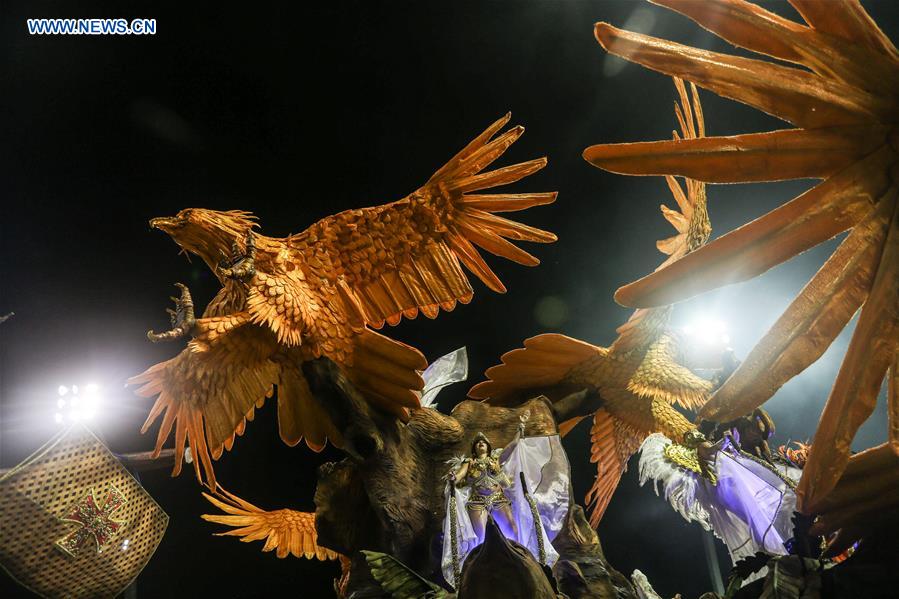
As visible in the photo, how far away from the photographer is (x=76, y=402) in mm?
2396

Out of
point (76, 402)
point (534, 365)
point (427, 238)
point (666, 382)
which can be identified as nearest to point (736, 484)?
point (666, 382)

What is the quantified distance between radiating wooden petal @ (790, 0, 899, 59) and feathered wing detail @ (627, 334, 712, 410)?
2.09 meters

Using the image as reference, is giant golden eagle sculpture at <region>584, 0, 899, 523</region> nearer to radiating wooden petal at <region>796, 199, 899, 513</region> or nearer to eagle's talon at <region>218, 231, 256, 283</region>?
radiating wooden petal at <region>796, 199, 899, 513</region>

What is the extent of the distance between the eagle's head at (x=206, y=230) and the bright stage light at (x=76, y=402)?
994mm

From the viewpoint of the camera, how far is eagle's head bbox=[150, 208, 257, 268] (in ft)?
6.52

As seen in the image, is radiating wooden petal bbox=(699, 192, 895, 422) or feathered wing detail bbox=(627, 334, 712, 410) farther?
feathered wing detail bbox=(627, 334, 712, 410)

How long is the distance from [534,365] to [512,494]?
727 mm

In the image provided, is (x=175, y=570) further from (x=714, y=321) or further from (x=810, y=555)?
(x=714, y=321)

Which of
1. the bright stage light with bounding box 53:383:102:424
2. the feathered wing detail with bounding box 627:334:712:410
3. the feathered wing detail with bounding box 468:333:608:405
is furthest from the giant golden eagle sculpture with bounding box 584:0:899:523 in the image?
the bright stage light with bounding box 53:383:102:424

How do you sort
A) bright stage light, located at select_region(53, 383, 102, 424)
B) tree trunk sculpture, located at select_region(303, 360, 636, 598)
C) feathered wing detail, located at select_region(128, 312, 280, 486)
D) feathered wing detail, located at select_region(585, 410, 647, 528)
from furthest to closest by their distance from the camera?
feathered wing detail, located at select_region(585, 410, 647, 528) → bright stage light, located at select_region(53, 383, 102, 424) → tree trunk sculpture, located at select_region(303, 360, 636, 598) → feathered wing detail, located at select_region(128, 312, 280, 486)

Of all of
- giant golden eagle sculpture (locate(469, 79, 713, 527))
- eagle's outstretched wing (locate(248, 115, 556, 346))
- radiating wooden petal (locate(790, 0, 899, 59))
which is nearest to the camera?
radiating wooden petal (locate(790, 0, 899, 59))

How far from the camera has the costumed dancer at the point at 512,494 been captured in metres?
1.91

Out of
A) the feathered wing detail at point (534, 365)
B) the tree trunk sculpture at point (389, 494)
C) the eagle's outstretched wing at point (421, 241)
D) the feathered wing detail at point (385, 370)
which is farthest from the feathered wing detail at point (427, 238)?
the feathered wing detail at point (534, 365)

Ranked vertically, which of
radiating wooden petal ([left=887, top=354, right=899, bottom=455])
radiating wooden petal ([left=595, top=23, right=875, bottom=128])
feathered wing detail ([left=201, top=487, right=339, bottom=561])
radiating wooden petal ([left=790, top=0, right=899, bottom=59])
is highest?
radiating wooden petal ([left=790, top=0, right=899, bottom=59])
